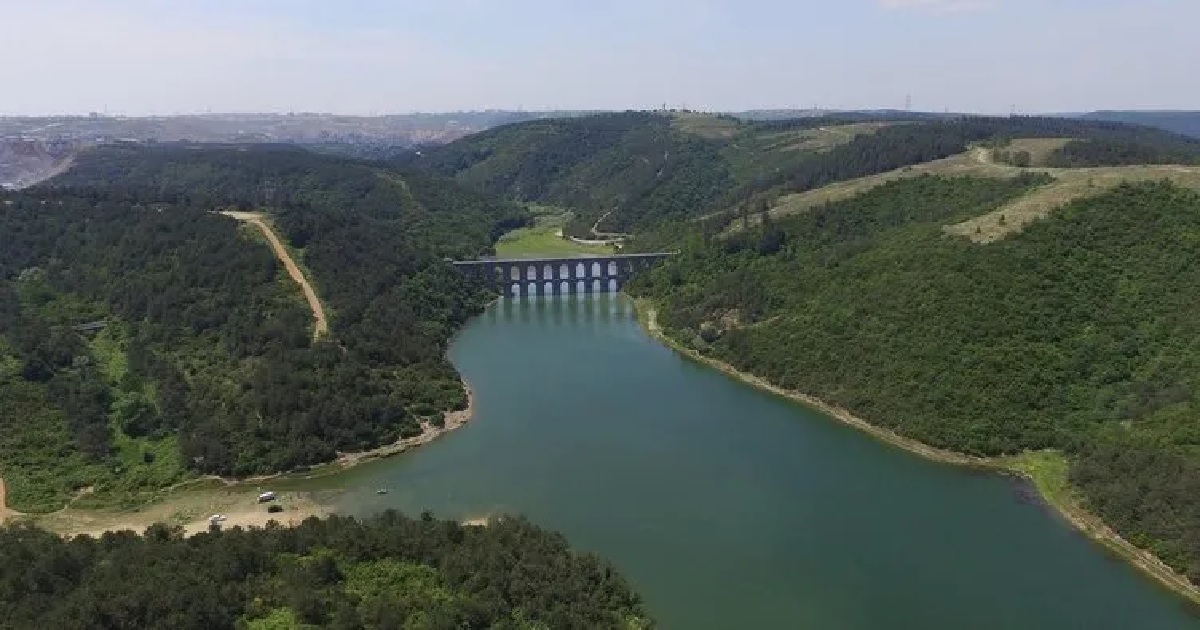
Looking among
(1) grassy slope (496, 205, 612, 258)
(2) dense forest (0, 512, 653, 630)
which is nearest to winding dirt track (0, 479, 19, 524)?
(2) dense forest (0, 512, 653, 630)

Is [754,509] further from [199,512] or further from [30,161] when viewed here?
[30,161]

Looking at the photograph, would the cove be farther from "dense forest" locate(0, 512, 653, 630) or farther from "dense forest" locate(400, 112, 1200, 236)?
"dense forest" locate(400, 112, 1200, 236)

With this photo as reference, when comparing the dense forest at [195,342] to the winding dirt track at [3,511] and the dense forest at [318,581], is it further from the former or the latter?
the dense forest at [318,581]

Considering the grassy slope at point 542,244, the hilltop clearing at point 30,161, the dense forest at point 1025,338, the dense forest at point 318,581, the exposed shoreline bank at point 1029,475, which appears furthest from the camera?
the hilltop clearing at point 30,161

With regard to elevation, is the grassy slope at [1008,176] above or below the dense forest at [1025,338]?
above

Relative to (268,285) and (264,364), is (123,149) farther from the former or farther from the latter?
(264,364)

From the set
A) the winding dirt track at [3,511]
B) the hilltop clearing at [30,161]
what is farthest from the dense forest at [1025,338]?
the hilltop clearing at [30,161]
